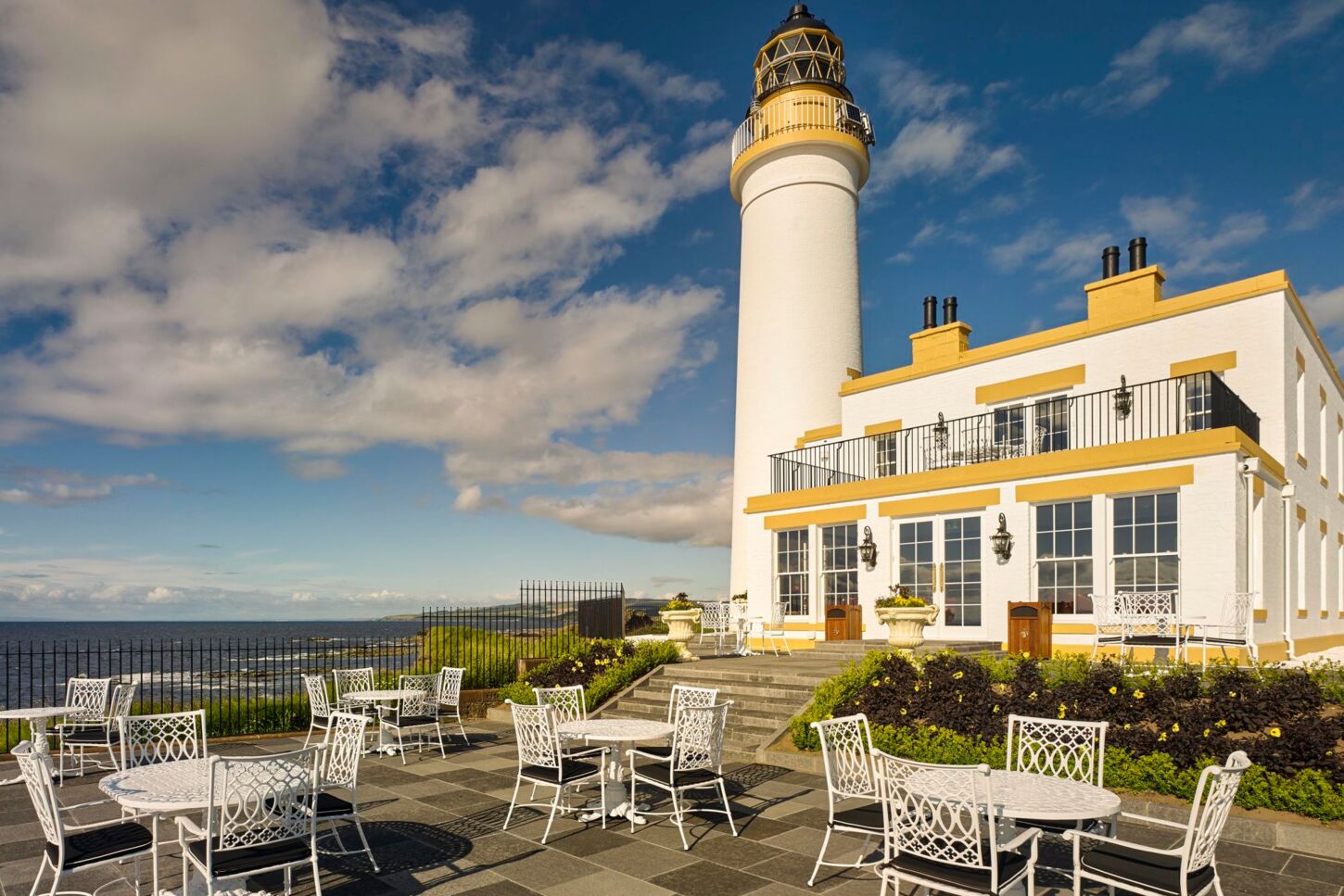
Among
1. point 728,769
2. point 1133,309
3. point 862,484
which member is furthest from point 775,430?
point 728,769

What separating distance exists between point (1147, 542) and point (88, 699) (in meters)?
14.1

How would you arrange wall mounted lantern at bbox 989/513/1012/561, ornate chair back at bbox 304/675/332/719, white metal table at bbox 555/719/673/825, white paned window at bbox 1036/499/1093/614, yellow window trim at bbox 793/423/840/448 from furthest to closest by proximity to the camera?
yellow window trim at bbox 793/423/840/448, wall mounted lantern at bbox 989/513/1012/561, white paned window at bbox 1036/499/1093/614, ornate chair back at bbox 304/675/332/719, white metal table at bbox 555/719/673/825

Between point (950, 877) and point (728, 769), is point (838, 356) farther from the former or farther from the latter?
point (950, 877)

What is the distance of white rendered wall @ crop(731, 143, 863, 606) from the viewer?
20422 mm

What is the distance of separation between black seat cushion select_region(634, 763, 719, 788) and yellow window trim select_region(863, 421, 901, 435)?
484 inches

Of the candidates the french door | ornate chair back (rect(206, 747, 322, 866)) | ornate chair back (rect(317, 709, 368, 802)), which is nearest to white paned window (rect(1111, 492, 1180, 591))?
the french door

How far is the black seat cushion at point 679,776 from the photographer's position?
6473mm

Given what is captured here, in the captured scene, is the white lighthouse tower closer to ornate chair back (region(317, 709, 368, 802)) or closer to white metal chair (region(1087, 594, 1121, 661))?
white metal chair (region(1087, 594, 1121, 661))

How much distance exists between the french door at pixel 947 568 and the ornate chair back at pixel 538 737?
9171mm

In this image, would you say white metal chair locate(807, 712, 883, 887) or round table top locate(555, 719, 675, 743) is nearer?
white metal chair locate(807, 712, 883, 887)

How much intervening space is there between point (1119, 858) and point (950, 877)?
1.04m

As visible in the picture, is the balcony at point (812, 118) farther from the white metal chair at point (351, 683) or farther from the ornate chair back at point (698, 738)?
the ornate chair back at point (698, 738)

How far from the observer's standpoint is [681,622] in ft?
45.2

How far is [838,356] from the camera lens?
20641mm
